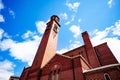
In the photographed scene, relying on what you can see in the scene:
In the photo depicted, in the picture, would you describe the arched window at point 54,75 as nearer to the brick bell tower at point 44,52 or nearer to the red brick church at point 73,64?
the red brick church at point 73,64

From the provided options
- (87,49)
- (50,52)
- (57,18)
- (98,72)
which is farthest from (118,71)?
(57,18)

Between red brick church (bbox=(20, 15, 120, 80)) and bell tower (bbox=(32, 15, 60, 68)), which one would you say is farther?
bell tower (bbox=(32, 15, 60, 68))

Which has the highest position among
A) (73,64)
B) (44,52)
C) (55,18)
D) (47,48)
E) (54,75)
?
(55,18)

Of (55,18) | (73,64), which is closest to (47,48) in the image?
(73,64)

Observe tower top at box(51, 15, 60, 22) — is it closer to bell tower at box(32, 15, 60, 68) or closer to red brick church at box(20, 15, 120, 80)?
bell tower at box(32, 15, 60, 68)

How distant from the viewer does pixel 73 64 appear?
12977mm

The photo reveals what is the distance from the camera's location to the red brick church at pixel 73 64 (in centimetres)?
1086

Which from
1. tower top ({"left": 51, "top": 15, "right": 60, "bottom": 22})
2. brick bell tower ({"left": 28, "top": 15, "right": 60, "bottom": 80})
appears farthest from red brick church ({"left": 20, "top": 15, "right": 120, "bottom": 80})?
tower top ({"left": 51, "top": 15, "right": 60, "bottom": 22})

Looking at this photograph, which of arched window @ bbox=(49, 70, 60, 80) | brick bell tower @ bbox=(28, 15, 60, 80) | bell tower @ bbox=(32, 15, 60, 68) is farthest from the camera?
bell tower @ bbox=(32, 15, 60, 68)

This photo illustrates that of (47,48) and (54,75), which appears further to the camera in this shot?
A: (47,48)

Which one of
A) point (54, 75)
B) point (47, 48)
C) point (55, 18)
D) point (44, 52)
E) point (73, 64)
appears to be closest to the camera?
point (73, 64)

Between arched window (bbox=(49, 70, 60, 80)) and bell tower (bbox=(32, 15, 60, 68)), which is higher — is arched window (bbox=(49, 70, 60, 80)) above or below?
below

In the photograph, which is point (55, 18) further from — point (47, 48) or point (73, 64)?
point (73, 64)

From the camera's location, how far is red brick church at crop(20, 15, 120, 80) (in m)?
10.9
